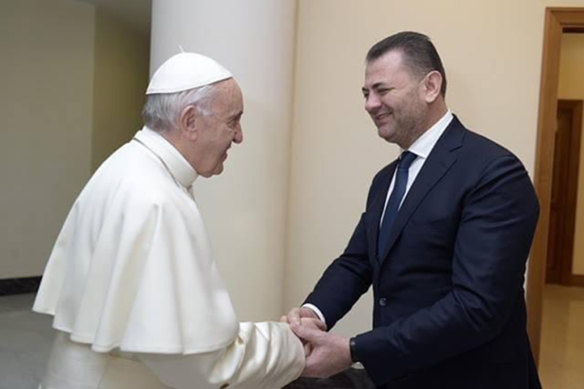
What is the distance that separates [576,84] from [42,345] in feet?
20.6

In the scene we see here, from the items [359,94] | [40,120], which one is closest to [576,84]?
[359,94]

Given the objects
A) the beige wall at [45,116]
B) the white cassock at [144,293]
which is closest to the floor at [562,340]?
the white cassock at [144,293]

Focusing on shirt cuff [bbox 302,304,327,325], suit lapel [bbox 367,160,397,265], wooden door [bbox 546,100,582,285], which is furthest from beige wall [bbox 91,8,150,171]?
wooden door [bbox 546,100,582,285]

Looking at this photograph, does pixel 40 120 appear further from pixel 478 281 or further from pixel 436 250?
pixel 478 281

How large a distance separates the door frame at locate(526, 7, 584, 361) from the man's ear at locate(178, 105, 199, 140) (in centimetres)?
242

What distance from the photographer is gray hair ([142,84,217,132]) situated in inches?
46.5

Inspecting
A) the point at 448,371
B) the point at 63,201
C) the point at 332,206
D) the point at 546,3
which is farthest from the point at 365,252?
the point at 63,201

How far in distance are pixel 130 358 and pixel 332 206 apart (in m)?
2.17

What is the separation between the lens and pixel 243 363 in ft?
3.82

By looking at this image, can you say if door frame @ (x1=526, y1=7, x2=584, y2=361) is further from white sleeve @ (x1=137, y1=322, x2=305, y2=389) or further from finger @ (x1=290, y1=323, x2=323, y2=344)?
white sleeve @ (x1=137, y1=322, x2=305, y2=389)

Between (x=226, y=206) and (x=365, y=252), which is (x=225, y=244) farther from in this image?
(x=365, y=252)

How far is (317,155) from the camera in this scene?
3.20 metres

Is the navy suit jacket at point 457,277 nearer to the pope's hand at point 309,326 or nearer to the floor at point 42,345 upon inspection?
the pope's hand at point 309,326

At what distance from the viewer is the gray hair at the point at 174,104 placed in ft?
3.87
